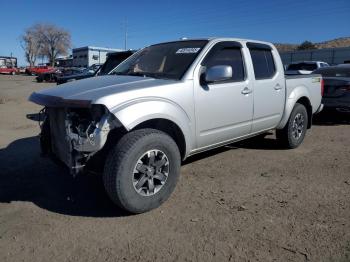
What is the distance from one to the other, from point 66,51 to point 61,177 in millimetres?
98077

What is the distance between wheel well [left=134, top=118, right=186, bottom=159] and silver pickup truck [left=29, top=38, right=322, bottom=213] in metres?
0.01

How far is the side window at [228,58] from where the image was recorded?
4.63 m

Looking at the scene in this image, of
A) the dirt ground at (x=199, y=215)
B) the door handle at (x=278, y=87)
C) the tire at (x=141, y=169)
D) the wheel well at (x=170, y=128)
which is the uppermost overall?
the door handle at (x=278, y=87)

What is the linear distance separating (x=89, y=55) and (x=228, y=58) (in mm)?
61421

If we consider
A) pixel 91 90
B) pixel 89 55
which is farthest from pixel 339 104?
pixel 89 55

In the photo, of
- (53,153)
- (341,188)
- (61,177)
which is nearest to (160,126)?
(53,153)

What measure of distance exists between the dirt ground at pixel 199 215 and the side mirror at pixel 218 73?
1.31 meters

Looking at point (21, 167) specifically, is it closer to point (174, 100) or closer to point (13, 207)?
point (13, 207)

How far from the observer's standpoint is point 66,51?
318ft

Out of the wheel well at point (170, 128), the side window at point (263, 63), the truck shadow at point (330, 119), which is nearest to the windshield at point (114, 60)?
the side window at point (263, 63)

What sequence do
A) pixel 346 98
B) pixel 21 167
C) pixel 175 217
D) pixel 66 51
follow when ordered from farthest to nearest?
1. pixel 66 51
2. pixel 346 98
3. pixel 21 167
4. pixel 175 217

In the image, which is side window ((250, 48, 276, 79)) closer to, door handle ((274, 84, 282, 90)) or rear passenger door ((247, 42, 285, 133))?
rear passenger door ((247, 42, 285, 133))

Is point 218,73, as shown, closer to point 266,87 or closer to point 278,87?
point 266,87

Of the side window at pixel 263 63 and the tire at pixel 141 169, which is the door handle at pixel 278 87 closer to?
the side window at pixel 263 63
